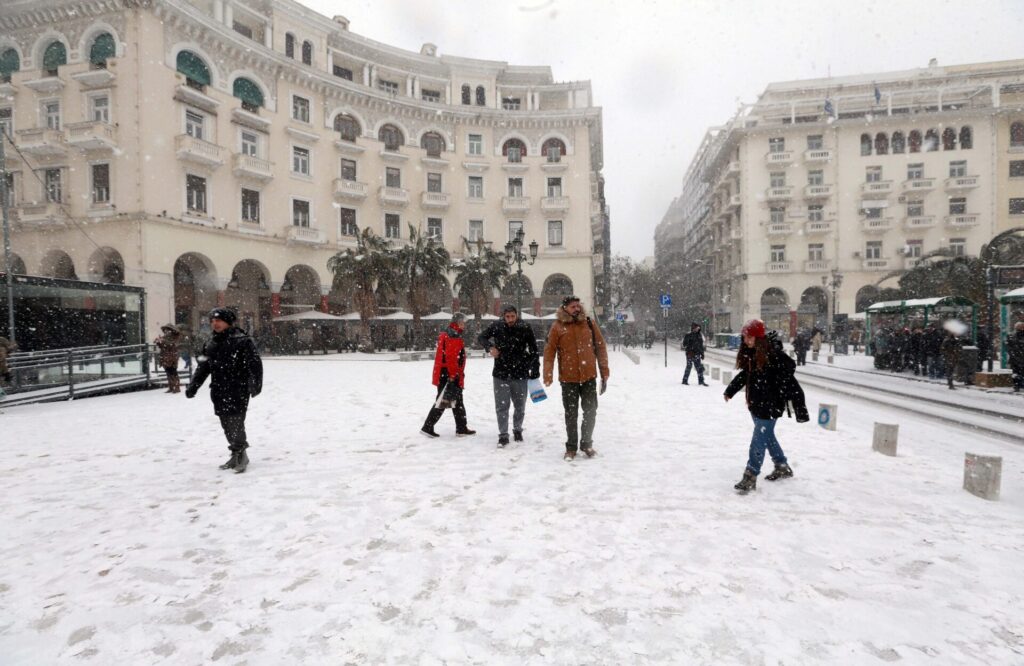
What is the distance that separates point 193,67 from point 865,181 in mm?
46322

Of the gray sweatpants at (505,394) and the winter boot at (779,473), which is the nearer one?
the winter boot at (779,473)

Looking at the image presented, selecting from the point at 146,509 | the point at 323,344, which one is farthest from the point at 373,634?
the point at 323,344

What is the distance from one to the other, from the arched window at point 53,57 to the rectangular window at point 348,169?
45.9 ft

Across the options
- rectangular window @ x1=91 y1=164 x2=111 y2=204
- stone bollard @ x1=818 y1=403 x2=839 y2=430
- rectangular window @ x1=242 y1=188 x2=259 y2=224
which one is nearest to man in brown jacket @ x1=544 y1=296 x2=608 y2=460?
stone bollard @ x1=818 y1=403 x2=839 y2=430

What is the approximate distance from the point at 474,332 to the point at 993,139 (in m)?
42.5

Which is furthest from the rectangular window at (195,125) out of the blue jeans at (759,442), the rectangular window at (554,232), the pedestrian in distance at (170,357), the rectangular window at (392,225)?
the blue jeans at (759,442)

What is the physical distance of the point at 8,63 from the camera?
2527cm

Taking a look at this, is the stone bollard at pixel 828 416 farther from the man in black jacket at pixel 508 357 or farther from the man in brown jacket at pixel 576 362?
the man in black jacket at pixel 508 357

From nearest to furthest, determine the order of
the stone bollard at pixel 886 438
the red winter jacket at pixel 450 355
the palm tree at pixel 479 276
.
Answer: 1. the stone bollard at pixel 886 438
2. the red winter jacket at pixel 450 355
3. the palm tree at pixel 479 276

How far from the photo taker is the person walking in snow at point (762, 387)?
14.7 feet

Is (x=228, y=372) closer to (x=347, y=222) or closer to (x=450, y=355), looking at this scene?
(x=450, y=355)

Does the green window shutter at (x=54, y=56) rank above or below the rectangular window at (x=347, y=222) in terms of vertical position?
above

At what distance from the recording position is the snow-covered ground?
2.39m

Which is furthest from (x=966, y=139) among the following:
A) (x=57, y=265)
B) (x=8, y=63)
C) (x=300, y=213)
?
(x=8, y=63)
